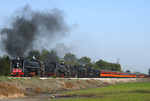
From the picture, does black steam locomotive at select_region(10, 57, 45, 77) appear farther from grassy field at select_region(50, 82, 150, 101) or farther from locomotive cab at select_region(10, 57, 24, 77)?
grassy field at select_region(50, 82, 150, 101)

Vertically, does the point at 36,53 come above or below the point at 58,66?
above

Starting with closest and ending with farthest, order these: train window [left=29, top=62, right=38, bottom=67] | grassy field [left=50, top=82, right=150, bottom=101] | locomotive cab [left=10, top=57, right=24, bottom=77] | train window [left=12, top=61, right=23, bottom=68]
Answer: grassy field [left=50, top=82, right=150, bottom=101]
locomotive cab [left=10, top=57, right=24, bottom=77]
train window [left=12, top=61, right=23, bottom=68]
train window [left=29, top=62, right=38, bottom=67]

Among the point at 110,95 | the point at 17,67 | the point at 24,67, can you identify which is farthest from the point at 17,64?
the point at 110,95

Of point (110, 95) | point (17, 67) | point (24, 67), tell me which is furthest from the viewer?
point (24, 67)

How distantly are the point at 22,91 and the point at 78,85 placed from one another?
75.1 feet

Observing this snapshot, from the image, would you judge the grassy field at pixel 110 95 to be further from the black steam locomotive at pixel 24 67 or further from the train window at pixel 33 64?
the train window at pixel 33 64

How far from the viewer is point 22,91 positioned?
1294 inches

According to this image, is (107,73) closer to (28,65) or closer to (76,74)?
(76,74)

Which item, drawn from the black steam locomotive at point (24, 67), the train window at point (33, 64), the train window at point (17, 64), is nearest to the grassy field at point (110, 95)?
the black steam locomotive at point (24, 67)

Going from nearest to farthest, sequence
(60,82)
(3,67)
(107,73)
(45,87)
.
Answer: (45,87) < (60,82) < (3,67) < (107,73)

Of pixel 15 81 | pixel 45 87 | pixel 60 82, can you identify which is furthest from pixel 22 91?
pixel 60 82

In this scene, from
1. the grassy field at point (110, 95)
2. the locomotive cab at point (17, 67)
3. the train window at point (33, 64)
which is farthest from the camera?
the train window at point (33, 64)

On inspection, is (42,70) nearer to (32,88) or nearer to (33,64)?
(33,64)

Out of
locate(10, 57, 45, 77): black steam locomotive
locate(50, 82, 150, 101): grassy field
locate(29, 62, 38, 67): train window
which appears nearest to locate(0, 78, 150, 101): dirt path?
locate(50, 82, 150, 101): grassy field
